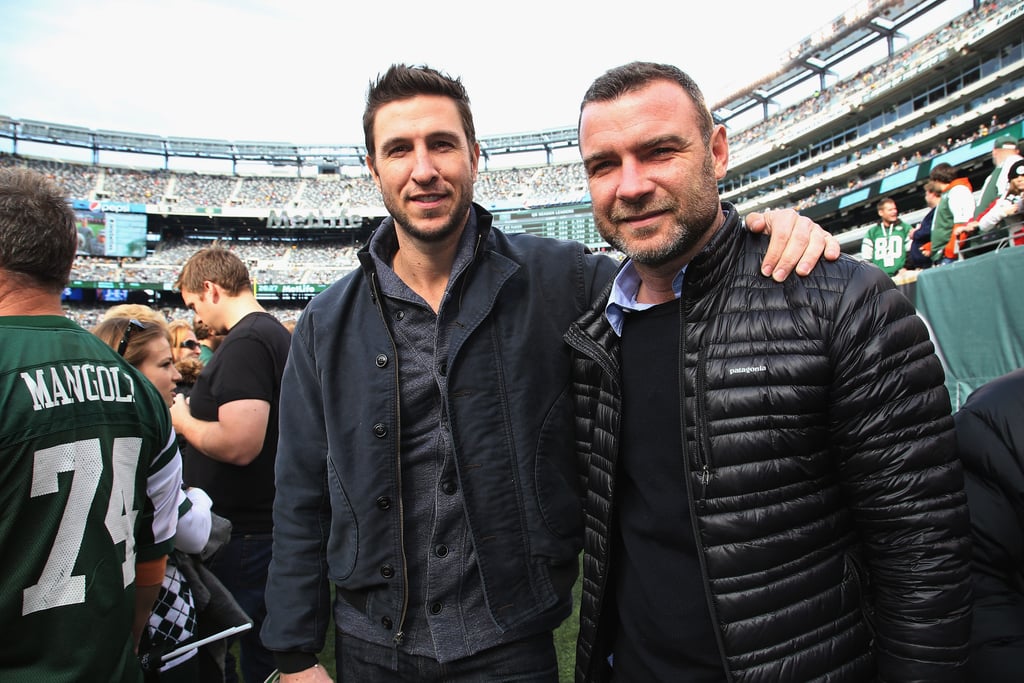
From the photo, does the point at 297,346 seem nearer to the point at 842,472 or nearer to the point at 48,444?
the point at 48,444

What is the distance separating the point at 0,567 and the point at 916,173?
3184cm

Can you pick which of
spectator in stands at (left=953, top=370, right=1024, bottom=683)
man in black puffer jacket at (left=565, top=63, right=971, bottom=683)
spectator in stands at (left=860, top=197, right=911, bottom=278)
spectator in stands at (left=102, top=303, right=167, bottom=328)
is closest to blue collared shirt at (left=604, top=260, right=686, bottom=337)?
man in black puffer jacket at (left=565, top=63, right=971, bottom=683)

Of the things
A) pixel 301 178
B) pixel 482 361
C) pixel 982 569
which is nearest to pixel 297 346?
pixel 482 361

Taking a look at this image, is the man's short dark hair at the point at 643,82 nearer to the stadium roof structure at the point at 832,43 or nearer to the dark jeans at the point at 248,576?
the dark jeans at the point at 248,576

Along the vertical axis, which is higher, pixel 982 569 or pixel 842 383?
pixel 842 383

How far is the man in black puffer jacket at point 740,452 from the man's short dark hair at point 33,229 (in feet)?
5.31

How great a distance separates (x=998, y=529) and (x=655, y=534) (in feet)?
2.54

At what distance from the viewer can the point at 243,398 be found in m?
2.85


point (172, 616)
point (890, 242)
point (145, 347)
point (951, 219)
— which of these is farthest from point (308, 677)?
point (890, 242)

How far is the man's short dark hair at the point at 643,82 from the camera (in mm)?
1598

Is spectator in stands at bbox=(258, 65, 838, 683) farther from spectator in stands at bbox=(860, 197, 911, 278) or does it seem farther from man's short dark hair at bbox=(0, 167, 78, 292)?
spectator in stands at bbox=(860, 197, 911, 278)

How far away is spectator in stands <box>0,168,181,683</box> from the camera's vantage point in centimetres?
150

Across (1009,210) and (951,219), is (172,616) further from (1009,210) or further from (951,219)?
(951,219)

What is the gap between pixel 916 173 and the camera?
83.8ft
